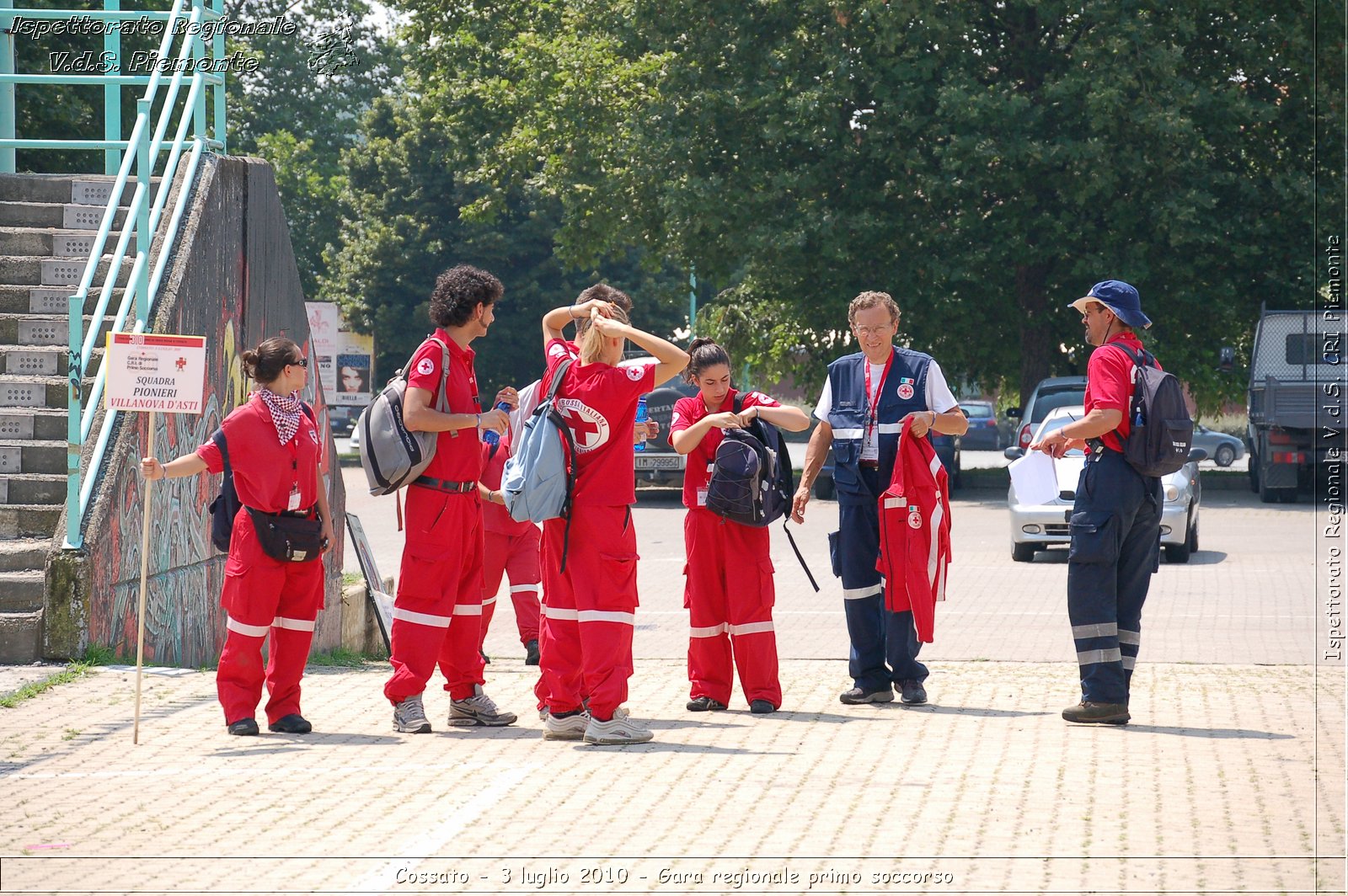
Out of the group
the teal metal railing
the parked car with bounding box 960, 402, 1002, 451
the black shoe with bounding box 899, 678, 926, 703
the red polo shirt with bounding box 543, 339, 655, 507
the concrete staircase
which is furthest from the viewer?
the parked car with bounding box 960, 402, 1002, 451

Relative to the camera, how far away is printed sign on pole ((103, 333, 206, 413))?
24.4ft

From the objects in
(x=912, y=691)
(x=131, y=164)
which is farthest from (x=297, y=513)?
(x=131, y=164)

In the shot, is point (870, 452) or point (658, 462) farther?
point (658, 462)

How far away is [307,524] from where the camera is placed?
724 centimetres

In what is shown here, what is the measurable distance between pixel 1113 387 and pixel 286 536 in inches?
149

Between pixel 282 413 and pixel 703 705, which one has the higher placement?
pixel 282 413

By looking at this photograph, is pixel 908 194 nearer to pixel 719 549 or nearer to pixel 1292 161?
pixel 1292 161

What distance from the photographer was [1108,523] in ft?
24.3

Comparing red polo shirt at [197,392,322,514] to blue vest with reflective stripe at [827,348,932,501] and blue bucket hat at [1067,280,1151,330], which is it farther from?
blue bucket hat at [1067,280,1151,330]

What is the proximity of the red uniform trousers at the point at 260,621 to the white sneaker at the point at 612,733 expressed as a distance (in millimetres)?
1395

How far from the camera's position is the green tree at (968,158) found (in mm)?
26156

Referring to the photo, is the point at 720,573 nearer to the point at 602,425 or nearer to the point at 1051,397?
the point at 602,425

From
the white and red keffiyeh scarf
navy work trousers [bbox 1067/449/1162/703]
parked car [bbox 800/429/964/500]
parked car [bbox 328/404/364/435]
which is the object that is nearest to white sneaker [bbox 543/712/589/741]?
the white and red keffiyeh scarf

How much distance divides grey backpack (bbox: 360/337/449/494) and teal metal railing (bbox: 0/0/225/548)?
7.44 ft
